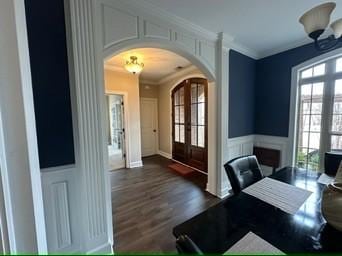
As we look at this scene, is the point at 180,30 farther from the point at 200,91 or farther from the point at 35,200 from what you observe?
the point at 35,200

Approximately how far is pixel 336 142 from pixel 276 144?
873 millimetres

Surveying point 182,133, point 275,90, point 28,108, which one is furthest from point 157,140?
point 28,108

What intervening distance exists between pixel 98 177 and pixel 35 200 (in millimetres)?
926

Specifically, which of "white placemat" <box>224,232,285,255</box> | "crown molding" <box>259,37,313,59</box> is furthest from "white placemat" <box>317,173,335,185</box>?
"crown molding" <box>259,37,313,59</box>

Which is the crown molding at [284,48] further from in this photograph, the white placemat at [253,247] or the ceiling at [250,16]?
the white placemat at [253,247]

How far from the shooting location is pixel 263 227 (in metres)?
0.94

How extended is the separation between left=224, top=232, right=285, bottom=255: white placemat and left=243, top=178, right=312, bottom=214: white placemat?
1.33ft

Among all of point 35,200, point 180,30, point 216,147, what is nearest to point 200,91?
point 216,147

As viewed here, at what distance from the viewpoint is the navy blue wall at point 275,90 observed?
10.2 ft

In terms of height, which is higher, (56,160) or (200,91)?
(200,91)

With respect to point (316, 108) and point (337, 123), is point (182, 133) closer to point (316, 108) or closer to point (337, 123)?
point (316, 108)

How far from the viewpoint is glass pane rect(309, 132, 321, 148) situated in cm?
295

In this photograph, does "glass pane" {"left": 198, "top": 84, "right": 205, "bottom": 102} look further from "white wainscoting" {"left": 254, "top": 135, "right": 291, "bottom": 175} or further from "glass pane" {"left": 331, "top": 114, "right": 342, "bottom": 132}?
"glass pane" {"left": 331, "top": 114, "right": 342, "bottom": 132}

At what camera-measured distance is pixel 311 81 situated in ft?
9.71
